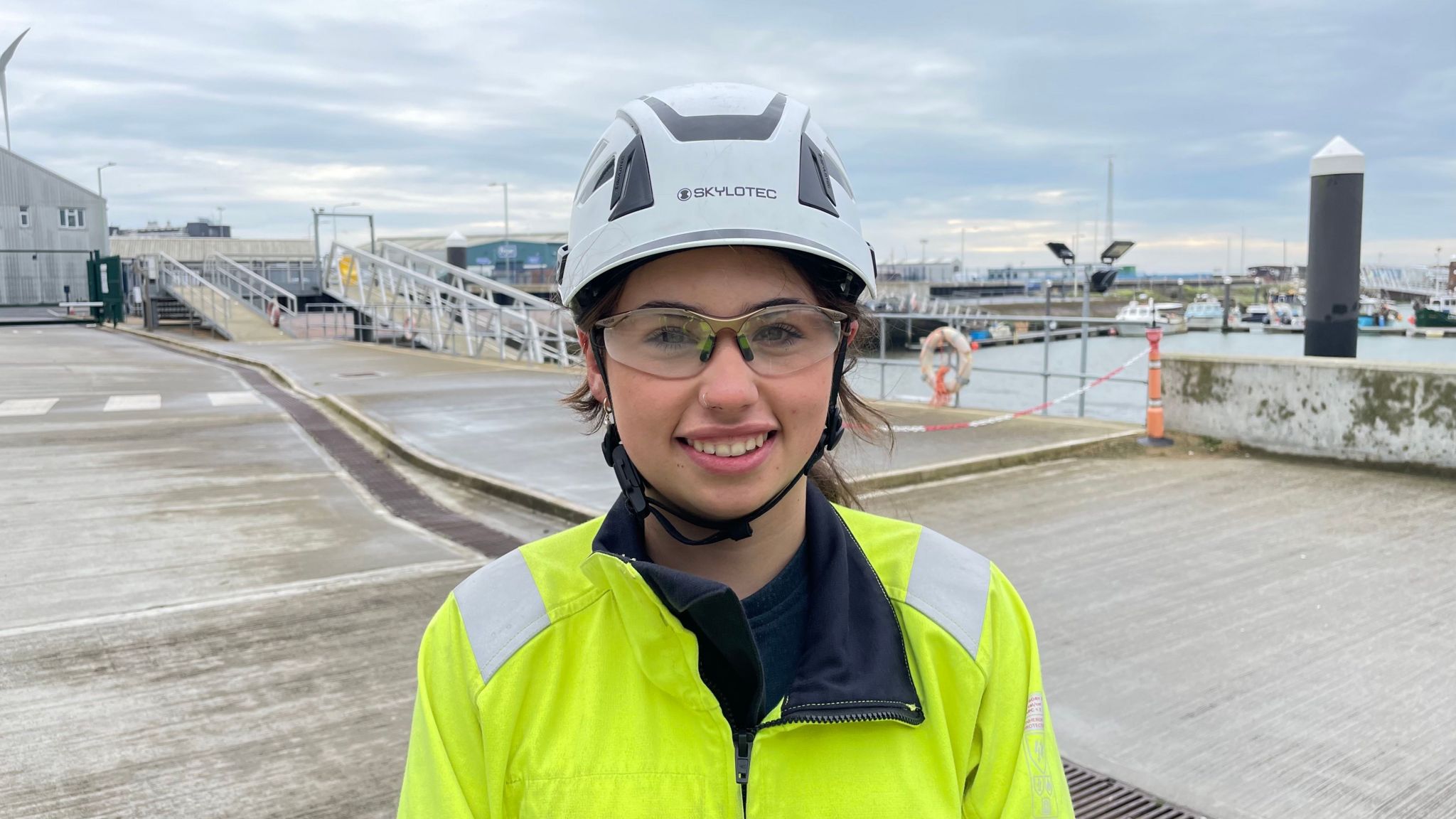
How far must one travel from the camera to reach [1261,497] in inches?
294

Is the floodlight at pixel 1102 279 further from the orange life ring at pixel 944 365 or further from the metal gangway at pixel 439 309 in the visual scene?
the metal gangway at pixel 439 309

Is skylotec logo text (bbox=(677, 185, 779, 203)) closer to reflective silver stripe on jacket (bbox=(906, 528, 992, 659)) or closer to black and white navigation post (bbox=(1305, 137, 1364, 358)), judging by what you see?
reflective silver stripe on jacket (bbox=(906, 528, 992, 659))

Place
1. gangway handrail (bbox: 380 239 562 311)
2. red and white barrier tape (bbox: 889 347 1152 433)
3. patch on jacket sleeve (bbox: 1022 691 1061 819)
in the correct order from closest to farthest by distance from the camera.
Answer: patch on jacket sleeve (bbox: 1022 691 1061 819) → red and white barrier tape (bbox: 889 347 1152 433) → gangway handrail (bbox: 380 239 562 311)

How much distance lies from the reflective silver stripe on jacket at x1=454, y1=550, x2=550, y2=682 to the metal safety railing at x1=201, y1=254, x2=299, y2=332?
3321cm

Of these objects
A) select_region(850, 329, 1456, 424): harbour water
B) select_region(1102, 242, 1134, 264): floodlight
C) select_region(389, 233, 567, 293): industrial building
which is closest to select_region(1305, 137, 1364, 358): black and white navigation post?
select_region(850, 329, 1456, 424): harbour water

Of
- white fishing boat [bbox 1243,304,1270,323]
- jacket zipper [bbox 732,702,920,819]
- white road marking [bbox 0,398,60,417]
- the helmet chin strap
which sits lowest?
white road marking [bbox 0,398,60,417]

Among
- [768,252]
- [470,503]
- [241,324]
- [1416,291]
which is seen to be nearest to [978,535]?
[470,503]

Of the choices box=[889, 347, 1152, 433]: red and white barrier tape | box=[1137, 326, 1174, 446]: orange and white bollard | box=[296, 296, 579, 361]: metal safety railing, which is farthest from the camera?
box=[296, 296, 579, 361]: metal safety railing

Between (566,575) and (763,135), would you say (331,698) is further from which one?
(763,135)

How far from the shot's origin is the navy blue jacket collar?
144 cm

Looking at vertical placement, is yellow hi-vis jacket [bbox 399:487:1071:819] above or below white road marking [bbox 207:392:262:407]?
above

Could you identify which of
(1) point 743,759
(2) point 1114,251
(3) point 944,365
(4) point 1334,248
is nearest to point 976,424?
(3) point 944,365

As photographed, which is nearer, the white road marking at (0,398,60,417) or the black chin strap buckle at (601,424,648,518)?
the black chin strap buckle at (601,424,648,518)

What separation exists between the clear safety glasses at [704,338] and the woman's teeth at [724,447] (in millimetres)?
100
